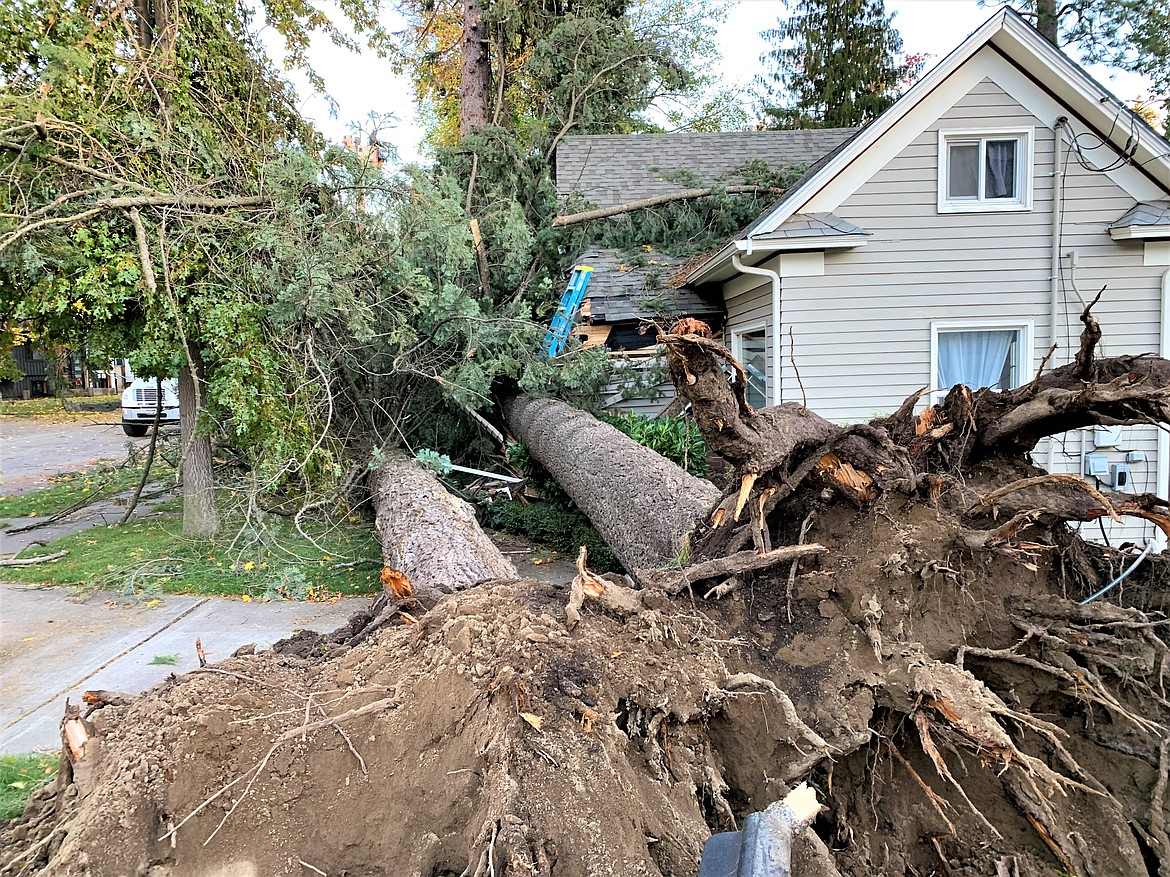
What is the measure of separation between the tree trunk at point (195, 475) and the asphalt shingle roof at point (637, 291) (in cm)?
525

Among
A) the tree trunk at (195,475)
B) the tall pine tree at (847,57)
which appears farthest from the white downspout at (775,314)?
the tall pine tree at (847,57)

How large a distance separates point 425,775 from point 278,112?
24.5 ft

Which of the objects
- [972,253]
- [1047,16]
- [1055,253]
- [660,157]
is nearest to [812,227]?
[972,253]

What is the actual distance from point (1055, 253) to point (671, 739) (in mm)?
8523

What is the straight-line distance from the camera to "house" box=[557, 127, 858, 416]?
10141mm

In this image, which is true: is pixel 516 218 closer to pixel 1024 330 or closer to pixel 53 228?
pixel 53 228

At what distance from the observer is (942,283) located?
27.2 feet

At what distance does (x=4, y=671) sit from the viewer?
445cm

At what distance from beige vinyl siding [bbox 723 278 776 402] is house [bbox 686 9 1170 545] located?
0.15 metres

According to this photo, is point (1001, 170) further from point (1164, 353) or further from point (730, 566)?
point (730, 566)

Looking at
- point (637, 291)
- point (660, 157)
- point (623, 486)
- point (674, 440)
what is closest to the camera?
point (623, 486)

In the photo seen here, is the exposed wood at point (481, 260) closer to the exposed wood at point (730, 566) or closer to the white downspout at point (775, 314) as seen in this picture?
the white downspout at point (775, 314)

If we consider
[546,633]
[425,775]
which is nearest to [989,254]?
[546,633]

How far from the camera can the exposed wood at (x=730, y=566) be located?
243 centimetres
